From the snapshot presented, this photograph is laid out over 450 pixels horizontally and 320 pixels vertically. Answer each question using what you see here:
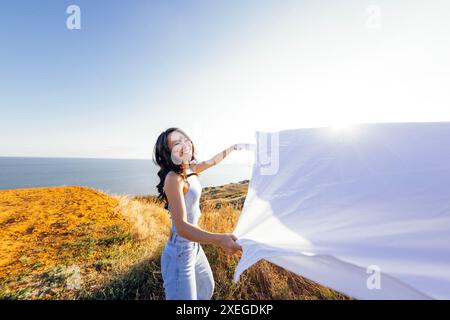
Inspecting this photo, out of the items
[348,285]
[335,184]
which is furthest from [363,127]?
[348,285]

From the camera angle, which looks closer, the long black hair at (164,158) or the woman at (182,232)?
the woman at (182,232)

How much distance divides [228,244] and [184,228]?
1.00 feet

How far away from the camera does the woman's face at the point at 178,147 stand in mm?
1671

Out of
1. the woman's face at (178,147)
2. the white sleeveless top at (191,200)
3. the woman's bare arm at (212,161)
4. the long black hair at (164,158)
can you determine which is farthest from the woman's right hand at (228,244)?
the woman's bare arm at (212,161)

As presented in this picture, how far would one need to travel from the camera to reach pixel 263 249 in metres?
1.31

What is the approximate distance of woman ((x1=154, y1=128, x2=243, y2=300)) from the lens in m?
1.44

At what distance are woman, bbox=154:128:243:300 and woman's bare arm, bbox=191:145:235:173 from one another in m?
0.45

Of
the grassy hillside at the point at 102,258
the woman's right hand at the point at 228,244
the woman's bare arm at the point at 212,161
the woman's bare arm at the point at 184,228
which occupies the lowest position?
the grassy hillside at the point at 102,258

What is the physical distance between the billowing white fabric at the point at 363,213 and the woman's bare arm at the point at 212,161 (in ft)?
1.84

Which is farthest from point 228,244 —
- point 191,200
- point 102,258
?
point 102,258

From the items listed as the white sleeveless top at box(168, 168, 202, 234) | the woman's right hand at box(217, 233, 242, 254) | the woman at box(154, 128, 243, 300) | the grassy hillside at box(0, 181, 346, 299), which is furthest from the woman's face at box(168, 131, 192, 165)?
the grassy hillside at box(0, 181, 346, 299)

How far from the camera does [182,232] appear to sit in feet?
4.72

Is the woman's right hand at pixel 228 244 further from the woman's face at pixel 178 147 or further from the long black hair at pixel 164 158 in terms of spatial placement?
the woman's face at pixel 178 147

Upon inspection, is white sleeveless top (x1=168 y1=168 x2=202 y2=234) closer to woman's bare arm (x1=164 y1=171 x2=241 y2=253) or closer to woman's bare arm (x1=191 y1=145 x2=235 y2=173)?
woman's bare arm (x1=164 y1=171 x2=241 y2=253)
